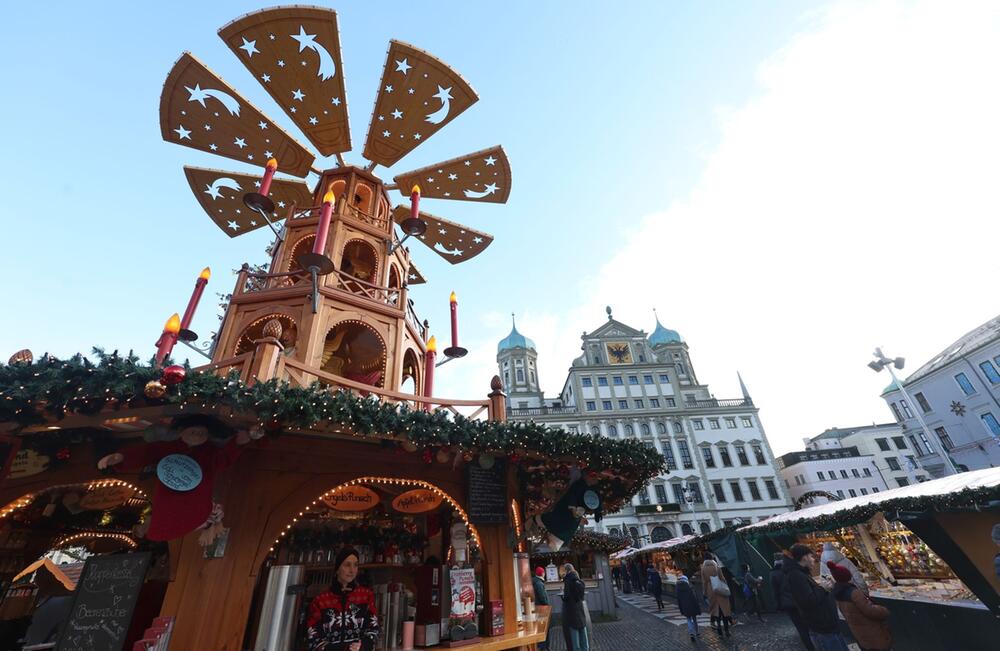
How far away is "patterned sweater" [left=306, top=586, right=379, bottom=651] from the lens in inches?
148

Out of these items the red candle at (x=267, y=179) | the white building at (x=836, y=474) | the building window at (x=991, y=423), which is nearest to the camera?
the red candle at (x=267, y=179)

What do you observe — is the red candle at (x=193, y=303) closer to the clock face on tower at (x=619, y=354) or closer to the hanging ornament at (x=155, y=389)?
the hanging ornament at (x=155, y=389)

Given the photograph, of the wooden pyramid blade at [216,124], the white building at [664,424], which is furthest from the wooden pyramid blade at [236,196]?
the white building at [664,424]

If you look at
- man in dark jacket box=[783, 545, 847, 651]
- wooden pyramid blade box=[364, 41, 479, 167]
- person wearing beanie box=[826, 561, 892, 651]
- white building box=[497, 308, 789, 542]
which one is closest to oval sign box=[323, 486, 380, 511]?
man in dark jacket box=[783, 545, 847, 651]

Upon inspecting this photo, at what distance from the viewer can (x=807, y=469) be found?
4906 centimetres

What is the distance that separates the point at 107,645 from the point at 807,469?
62897mm

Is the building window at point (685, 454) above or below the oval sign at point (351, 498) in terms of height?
above

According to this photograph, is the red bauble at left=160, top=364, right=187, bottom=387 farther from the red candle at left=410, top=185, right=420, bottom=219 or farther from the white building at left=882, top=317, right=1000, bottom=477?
the white building at left=882, top=317, right=1000, bottom=477

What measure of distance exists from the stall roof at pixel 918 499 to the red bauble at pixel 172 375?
1190 cm

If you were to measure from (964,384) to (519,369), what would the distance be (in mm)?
40409

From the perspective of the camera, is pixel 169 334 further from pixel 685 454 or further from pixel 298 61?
pixel 685 454

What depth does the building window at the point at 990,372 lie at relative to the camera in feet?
97.9

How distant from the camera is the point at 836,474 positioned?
48562 millimetres

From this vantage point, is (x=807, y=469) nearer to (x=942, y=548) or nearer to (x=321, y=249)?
(x=942, y=548)
